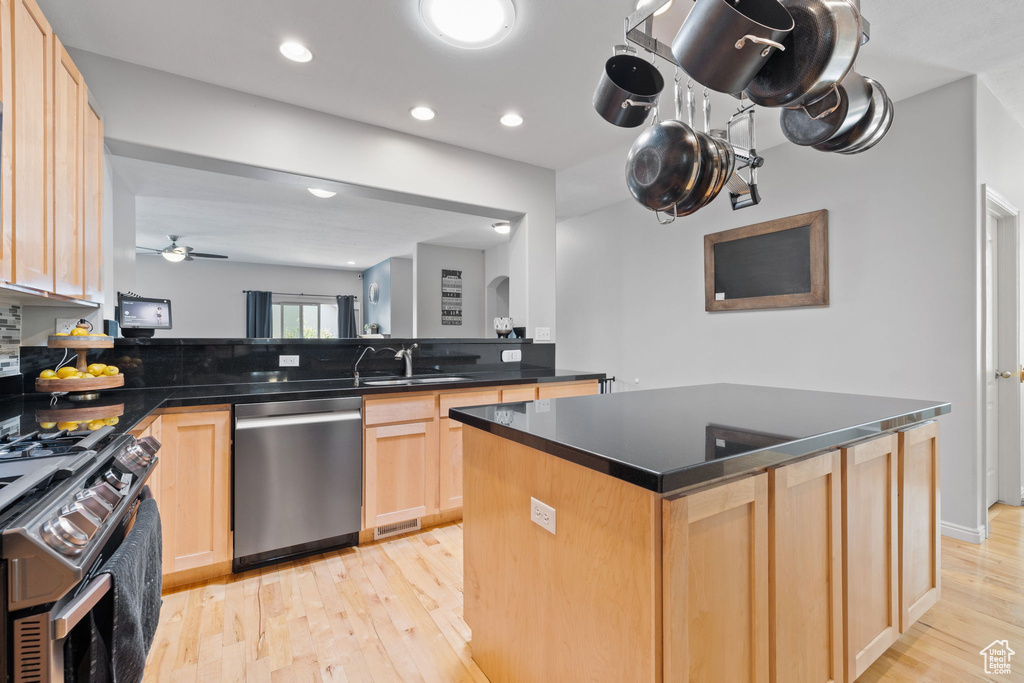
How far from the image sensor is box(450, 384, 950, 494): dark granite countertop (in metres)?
0.99

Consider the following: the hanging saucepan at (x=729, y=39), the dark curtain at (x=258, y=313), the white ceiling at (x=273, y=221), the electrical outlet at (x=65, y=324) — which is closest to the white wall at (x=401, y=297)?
the white ceiling at (x=273, y=221)

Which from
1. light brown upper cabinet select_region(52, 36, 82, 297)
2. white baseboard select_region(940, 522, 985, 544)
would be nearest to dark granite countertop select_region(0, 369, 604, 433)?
light brown upper cabinet select_region(52, 36, 82, 297)

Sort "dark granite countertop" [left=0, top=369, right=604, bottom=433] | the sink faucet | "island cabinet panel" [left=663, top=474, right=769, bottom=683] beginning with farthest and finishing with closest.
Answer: the sink faucet → "dark granite countertop" [left=0, top=369, right=604, bottom=433] → "island cabinet panel" [left=663, top=474, right=769, bottom=683]

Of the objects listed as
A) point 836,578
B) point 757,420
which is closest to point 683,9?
point 757,420

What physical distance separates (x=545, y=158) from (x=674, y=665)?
133 inches

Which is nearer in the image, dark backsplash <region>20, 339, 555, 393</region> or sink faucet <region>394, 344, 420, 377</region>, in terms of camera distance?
dark backsplash <region>20, 339, 555, 393</region>

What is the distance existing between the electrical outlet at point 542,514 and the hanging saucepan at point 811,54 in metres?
1.17

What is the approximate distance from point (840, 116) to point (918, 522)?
144 cm

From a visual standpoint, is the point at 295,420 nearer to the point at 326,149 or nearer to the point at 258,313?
the point at 326,149

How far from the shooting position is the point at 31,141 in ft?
5.05

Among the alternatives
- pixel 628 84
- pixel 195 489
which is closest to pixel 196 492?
pixel 195 489

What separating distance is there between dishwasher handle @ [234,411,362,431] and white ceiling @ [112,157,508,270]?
6.43 ft

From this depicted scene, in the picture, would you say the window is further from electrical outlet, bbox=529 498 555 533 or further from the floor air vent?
electrical outlet, bbox=529 498 555 533

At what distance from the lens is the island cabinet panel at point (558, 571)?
0.99 m
